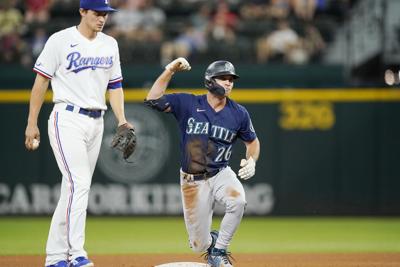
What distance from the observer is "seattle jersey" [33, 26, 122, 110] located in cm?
630

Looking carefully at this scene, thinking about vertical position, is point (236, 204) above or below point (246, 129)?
below

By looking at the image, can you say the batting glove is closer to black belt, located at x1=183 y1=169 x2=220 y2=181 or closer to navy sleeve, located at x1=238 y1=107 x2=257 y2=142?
navy sleeve, located at x1=238 y1=107 x2=257 y2=142

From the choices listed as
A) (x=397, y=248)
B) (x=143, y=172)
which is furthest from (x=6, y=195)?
(x=397, y=248)

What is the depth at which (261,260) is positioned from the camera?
7.93 m

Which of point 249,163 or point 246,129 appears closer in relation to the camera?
point 249,163

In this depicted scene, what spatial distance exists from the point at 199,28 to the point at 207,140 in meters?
7.82

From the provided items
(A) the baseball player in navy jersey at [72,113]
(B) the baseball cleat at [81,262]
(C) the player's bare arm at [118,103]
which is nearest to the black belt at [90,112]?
(A) the baseball player in navy jersey at [72,113]

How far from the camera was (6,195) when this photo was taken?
1302cm

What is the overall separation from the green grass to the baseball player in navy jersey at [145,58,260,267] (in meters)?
2.25

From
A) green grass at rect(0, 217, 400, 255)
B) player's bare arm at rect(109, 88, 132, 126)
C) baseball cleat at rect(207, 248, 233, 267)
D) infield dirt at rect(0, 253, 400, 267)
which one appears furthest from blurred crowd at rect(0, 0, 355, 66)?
baseball cleat at rect(207, 248, 233, 267)

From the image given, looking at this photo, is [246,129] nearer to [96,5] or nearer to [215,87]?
[215,87]

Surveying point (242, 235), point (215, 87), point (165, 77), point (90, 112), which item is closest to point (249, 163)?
point (215, 87)

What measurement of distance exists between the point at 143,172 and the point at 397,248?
4.88m

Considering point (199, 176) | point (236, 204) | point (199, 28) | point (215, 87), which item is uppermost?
point (199, 28)
